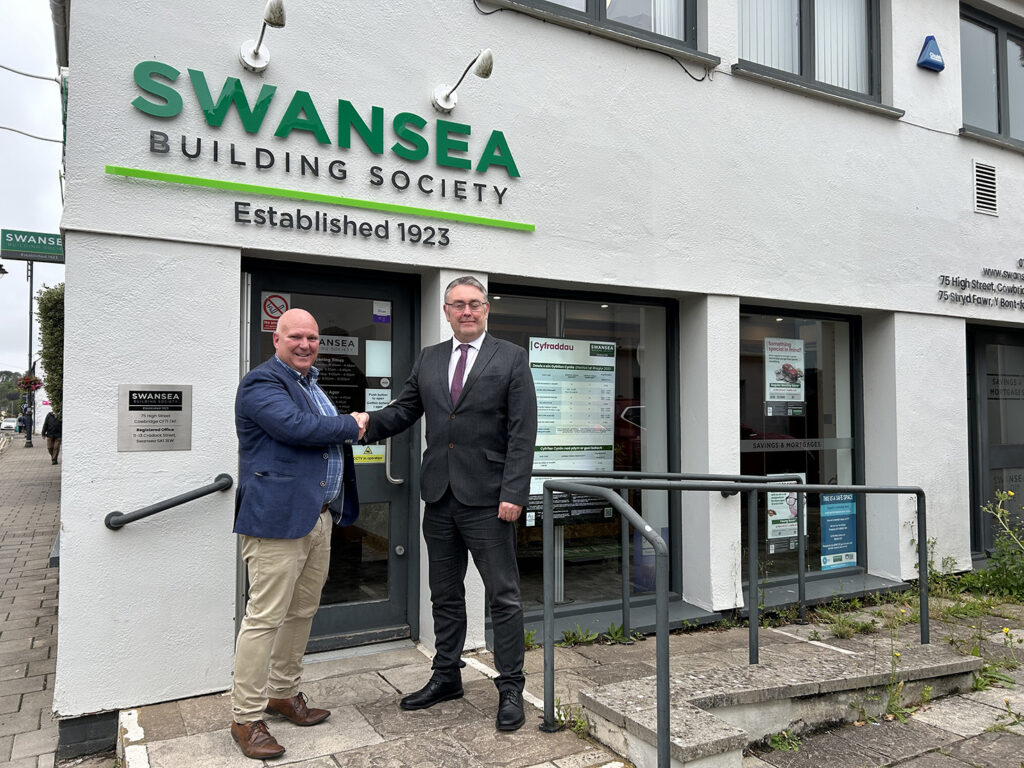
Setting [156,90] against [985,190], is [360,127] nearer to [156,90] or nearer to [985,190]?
[156,90]

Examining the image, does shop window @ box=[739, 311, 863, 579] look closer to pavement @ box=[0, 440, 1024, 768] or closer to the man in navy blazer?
pavement @ box=[0, 440, 1024, 768]

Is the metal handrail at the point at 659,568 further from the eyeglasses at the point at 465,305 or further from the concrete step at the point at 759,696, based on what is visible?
the eyeglasses at the point at 465,305

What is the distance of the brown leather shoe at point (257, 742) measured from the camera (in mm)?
2967

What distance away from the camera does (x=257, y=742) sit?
9.77 ft

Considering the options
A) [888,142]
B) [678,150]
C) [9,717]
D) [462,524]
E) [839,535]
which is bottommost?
[9,717]

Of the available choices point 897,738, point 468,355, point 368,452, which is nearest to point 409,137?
point 468,355

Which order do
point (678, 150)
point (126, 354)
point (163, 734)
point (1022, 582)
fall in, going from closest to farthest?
point (163, 734) → point (126, 354) → point (678, 150) → point (1022, 582)

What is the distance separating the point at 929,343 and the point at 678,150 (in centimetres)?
301

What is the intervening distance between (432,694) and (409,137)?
2.94 metres

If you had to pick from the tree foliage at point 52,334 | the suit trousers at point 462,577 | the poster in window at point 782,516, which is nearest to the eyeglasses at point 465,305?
the suit trousers at point 462,577

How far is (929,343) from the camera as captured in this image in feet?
21.4

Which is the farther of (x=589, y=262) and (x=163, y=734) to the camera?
(x=589, y=262)

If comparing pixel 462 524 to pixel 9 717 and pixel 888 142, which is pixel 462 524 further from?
pixel 888 142

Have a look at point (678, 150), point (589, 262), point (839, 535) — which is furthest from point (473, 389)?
point (839, 535)
